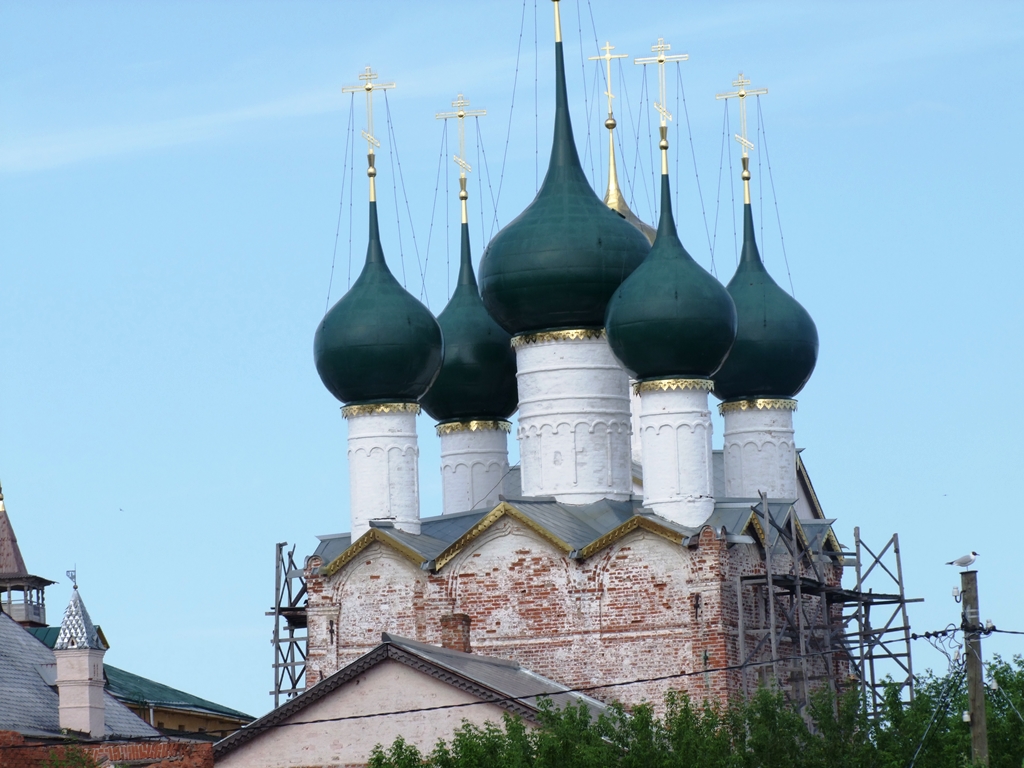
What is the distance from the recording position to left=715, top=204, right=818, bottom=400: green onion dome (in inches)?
1297

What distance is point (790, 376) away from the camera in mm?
33250

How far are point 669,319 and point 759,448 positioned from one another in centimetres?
461

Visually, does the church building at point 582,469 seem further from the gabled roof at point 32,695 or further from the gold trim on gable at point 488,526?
the gabled roof at point 32,695

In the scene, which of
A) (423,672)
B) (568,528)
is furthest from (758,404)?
(423,672)

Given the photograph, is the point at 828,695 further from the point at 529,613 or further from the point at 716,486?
the point at 716,486

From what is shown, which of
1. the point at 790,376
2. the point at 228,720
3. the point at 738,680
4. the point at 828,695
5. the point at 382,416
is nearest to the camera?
the point at 828,695

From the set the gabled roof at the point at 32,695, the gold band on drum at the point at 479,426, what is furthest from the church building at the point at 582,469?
the gabled roof at the point at 32,695

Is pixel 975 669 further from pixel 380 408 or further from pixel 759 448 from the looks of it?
pixel 759 448

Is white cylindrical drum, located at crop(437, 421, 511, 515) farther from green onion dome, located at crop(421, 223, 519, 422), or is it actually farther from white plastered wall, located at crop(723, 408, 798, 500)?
white plastered wall, located at crop(723, 408, 798, 500)

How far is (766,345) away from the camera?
3291 cm

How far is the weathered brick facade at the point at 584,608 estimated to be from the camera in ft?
94.5

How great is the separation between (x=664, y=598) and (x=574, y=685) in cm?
144

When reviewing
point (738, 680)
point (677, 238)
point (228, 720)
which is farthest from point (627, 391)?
point (228, 720)

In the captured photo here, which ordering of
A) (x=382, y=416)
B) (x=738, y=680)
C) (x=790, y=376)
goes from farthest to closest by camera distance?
(x=790, y=376)
(x=382, y=416)
(x=738, y=680)
